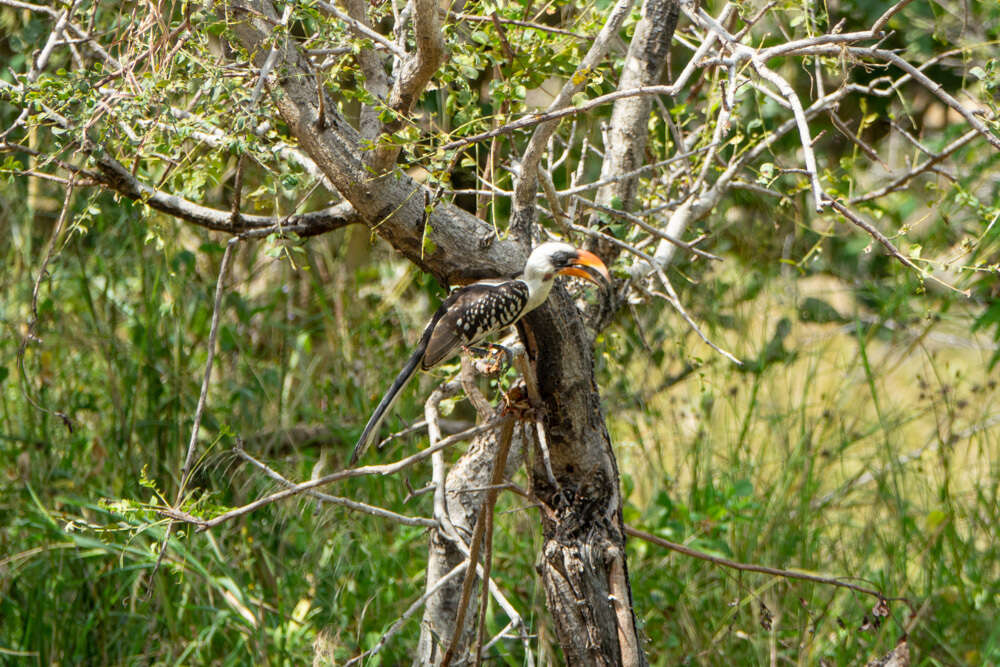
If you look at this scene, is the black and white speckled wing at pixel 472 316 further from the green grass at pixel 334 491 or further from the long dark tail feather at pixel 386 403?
the green grass at pixel 334 491

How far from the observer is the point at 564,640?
1910mm

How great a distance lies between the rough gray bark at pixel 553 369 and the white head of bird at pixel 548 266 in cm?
5

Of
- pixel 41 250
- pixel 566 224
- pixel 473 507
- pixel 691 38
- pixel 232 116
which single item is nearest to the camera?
pixel 232 116

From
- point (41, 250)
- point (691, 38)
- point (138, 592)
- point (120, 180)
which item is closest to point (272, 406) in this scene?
point (138, 592)

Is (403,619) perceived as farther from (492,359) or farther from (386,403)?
(492,359)

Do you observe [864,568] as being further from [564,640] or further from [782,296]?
[564,640]

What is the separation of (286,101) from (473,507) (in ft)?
3.54

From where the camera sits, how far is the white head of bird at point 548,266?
1792 mm

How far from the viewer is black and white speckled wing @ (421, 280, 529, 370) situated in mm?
1774

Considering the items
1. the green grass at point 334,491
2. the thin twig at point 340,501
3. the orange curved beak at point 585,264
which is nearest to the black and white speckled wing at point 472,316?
the orange curved beak at point 585,264

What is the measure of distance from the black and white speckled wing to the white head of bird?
2cm

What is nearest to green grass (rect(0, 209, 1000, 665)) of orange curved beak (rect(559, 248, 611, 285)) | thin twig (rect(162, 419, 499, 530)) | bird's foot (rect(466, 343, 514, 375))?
bird's foot (rect(466, 343, 514, 375))

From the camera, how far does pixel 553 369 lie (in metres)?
1.87

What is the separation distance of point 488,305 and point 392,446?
4.75 feet
